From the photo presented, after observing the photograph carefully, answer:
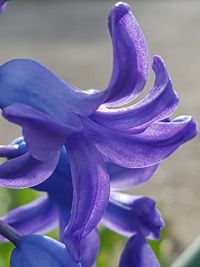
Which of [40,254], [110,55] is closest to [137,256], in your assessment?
[40,254]

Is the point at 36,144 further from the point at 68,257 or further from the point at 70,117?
the point at 68,257

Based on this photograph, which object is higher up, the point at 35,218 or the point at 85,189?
the point at 85,189

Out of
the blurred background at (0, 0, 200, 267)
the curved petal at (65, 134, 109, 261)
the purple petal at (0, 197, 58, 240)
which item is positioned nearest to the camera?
the curved petal at (65, 134, 109, 261)

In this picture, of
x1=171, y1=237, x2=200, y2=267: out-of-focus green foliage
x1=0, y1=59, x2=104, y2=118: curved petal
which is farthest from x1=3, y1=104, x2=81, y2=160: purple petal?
x1=171, y1=237, x2=200, y2=267: out-of-focus green foliage

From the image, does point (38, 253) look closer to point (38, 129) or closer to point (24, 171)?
point (24, 171)

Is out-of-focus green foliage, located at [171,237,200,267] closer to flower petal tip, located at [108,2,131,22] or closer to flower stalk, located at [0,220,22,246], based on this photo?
flower stalk, located at [0,220,22,246]

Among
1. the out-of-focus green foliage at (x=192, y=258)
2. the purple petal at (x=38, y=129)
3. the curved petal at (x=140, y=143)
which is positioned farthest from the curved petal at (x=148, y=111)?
the out-of-focus green foliage at (x=192, y=258)

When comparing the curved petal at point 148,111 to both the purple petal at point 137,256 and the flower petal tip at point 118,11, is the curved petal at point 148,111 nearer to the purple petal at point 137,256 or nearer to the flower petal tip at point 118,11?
the flower petal tip at point 118,11
